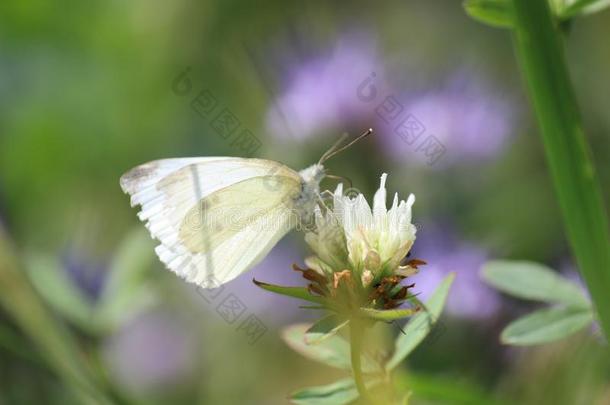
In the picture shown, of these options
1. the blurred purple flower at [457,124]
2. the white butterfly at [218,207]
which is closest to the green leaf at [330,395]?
the white butterfly at [218,207]

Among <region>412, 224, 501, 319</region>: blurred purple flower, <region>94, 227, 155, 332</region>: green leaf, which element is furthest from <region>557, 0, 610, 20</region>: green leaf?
<region>94, 227, 155, 332</region>: green leaf

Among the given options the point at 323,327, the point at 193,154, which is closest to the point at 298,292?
the point at 323,327

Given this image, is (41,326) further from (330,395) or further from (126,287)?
(330,395)

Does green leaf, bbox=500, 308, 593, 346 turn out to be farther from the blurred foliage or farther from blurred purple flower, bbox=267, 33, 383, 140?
blurred purple flower, bbox=267, 33, 383, 140

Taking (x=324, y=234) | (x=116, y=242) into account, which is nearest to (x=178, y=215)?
(x=324, y=234)

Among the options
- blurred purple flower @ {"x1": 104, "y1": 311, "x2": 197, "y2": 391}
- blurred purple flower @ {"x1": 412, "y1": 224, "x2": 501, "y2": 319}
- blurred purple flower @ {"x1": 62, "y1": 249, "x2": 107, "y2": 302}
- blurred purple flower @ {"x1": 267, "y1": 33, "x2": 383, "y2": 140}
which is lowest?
blurred purple flower @ {"x1": 412, "y1": 224, "x2": 501, "y2": 319}

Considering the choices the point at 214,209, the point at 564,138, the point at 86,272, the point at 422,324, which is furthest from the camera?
the point at 86,272

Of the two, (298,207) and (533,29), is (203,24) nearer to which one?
(298,207)
